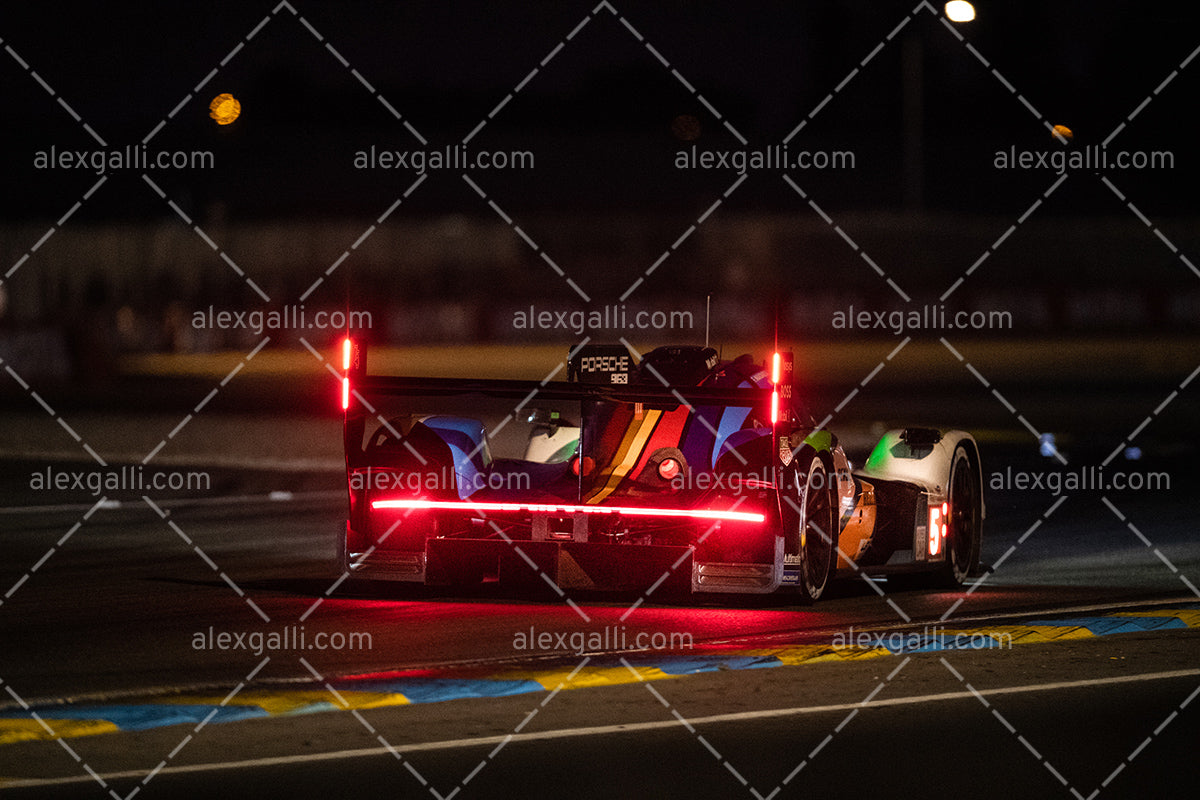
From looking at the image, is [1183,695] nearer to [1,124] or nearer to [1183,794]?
[1183,794]

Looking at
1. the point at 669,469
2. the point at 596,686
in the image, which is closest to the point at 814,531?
the point at 669,469

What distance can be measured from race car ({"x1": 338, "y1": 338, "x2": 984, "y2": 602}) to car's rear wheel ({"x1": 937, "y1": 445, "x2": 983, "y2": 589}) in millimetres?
620

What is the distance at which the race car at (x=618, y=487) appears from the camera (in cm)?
1125

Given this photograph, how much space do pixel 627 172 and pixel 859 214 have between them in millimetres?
5864

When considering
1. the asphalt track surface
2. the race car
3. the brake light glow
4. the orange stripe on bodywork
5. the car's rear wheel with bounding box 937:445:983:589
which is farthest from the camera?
the car's rear wheel with bounding box 937:445:983:589

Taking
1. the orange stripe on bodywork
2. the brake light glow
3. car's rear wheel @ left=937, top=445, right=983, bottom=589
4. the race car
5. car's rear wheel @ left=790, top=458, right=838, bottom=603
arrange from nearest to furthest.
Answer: the race car → car's rear wheel @ left=790, top=458, right=838, bottom=603 → the brake light glow → the orange stripe on bodywork → car's rear wheel @ left=937, top=445, right=983, bottom=589

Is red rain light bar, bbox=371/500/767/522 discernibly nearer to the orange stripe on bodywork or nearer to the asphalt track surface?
the asphalt track surface

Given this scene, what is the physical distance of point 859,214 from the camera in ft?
142

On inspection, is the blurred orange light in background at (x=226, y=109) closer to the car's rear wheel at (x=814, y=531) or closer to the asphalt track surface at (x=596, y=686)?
the asphalt track surface at (x=596, y=686)

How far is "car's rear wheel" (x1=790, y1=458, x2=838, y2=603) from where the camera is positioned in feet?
37.5

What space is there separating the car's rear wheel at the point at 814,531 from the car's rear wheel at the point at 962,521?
1373mm

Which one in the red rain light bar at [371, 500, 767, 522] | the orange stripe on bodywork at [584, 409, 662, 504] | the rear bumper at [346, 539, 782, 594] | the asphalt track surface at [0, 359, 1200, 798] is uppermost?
the orange stripe on bodywork at [584, 409, 662, 504]

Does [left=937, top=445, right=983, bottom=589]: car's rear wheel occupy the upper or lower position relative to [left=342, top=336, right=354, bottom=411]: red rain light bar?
lower

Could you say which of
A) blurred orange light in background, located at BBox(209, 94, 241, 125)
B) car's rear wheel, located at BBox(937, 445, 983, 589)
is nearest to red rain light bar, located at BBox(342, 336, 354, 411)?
car's rear wheel, located at BBox(937, 445, 983, 589)
